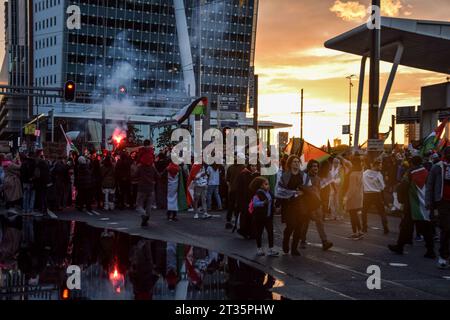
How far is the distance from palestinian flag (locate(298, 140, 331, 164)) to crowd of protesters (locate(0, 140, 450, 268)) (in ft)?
1.00

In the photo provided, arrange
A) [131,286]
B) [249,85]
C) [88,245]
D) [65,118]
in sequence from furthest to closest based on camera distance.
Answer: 1. [249,85]
2. [65,118]
3. [88,245]
4. [131,286]

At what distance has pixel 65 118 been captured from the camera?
8300cm

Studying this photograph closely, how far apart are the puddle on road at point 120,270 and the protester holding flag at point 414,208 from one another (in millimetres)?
3250

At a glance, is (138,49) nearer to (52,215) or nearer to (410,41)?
(410,41)

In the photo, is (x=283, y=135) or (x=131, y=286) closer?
(x=131, y=286)

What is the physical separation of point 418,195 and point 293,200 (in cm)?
228

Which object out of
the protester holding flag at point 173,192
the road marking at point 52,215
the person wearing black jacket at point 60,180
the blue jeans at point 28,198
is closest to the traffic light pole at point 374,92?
the protester holding flag at point 173,192

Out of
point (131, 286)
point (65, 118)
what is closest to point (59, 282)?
point (131, 286)

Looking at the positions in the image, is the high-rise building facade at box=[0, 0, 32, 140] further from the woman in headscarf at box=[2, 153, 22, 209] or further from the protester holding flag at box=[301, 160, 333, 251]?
the protester holding flag at box=[301, 160, 333, 251]

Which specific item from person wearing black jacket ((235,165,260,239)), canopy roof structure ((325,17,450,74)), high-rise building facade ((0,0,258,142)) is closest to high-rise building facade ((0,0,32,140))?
high-rise building facade ((0,0,258,142))

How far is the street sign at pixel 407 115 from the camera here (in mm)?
72550

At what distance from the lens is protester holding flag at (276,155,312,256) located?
11.4 meters

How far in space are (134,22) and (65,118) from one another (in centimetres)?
3317
